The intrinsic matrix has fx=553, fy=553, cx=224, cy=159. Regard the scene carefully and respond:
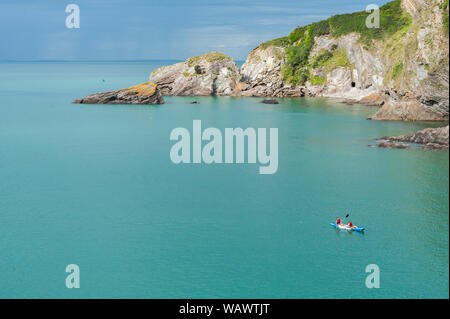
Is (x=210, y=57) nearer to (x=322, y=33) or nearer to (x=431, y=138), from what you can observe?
(x=322, y=33)

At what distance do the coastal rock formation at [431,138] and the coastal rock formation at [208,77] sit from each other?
63887mm

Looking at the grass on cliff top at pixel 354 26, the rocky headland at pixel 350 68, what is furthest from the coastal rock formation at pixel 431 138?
the grass on cliff top at pixel 354 26

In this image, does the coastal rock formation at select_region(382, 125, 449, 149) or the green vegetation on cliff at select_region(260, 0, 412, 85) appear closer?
the coastal rock formation at select_region(382, 125, 449, 149)

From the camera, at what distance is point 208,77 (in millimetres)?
113562

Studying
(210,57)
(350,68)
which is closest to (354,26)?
(350,68)

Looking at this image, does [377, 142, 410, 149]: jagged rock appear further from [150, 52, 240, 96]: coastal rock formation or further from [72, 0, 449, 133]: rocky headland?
[150, 52, 240, 96]: coastal rock formation

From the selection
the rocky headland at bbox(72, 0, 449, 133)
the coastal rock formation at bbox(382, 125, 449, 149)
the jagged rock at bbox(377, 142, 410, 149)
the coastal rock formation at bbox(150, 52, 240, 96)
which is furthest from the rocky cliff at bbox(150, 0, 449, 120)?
the jagged rock at bbox(377, 142, 410, 149)

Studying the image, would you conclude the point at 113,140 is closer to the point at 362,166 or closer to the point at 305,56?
the point at 362,166

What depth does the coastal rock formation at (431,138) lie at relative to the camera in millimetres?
48062

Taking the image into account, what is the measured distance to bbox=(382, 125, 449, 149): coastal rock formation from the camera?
48.1 metres

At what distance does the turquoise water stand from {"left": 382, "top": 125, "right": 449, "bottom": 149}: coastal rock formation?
2.21 metres

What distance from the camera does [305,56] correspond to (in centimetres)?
10494

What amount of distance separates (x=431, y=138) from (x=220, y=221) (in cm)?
2624

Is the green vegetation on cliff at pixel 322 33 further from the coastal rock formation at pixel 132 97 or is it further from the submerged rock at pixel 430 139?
the submerged rock at pixel 430 139
